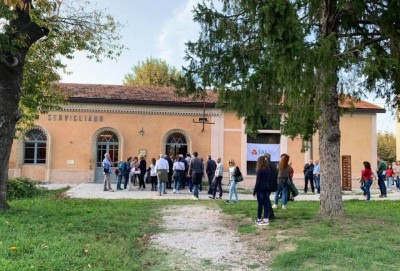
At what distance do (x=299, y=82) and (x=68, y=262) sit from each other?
16.0 ft

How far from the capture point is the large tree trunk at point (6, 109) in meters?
9.19

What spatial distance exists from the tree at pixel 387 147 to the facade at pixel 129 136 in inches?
855

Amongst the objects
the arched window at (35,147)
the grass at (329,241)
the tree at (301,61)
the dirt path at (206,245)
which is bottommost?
the dirt path at (206,245)

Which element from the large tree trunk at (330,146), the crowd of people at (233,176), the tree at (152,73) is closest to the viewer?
the large tree trunk at (330,146)

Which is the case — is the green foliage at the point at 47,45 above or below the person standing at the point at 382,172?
above

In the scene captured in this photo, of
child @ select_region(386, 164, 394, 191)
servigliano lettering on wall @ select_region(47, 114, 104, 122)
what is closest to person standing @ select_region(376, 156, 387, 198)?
child @ select_region(386, 164, 394, 191)

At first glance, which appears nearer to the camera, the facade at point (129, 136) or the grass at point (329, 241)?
the grass at point (329, 241)

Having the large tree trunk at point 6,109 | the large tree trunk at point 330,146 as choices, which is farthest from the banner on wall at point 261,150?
the large tree trunk at point 6,109

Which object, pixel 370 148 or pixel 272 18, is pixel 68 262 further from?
pixel 370 148

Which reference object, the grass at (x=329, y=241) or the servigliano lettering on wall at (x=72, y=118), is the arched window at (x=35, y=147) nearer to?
the servigliano lettering on wall at (x=72, y=118)

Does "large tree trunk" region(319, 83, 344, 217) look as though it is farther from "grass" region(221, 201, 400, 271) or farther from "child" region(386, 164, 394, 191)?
"child" region(386, 164, 394, 191)

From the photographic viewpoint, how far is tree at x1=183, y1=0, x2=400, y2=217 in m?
6.88

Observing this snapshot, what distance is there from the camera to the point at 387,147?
44.0 metres

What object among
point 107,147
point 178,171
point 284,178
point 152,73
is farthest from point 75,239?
point 152,73
